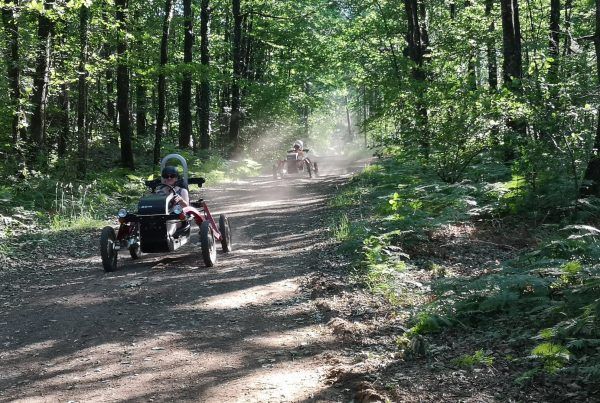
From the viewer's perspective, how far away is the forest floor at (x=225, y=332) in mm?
4434

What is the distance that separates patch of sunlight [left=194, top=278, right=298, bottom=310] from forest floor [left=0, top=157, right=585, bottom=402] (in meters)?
0.03

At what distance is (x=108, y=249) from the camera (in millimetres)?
8625

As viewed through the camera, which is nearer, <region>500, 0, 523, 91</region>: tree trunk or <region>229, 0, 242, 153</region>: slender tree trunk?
<region>500, 0, 523, 91</region>: tree trunk

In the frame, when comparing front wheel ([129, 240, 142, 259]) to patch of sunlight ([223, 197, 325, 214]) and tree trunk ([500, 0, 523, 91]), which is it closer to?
patch of sunlight ([223, 197, 325, 214])

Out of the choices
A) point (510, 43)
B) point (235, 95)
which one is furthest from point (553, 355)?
point (235, 95)

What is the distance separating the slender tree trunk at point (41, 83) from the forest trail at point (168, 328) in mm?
8057

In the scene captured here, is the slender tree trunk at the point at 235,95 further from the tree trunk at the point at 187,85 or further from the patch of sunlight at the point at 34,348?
the patch of sunlight at the point at 34,348

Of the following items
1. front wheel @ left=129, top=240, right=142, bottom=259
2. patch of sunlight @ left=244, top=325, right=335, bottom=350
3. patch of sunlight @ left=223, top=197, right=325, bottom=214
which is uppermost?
patch of sunlight @ left=223, top=197, right=325, bottom=214

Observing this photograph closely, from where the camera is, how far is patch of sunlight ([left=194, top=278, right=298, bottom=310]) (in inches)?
273

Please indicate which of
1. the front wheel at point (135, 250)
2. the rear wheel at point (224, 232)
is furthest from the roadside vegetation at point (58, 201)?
the rear wheel at point (224, 232)

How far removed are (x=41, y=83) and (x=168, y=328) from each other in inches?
536

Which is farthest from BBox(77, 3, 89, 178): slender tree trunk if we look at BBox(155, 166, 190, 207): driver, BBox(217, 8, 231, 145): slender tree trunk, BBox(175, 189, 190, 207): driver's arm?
BBox(217, 8, 231, 145): slender tree trunk

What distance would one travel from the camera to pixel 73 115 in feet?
83.9

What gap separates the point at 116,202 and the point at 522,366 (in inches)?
556
